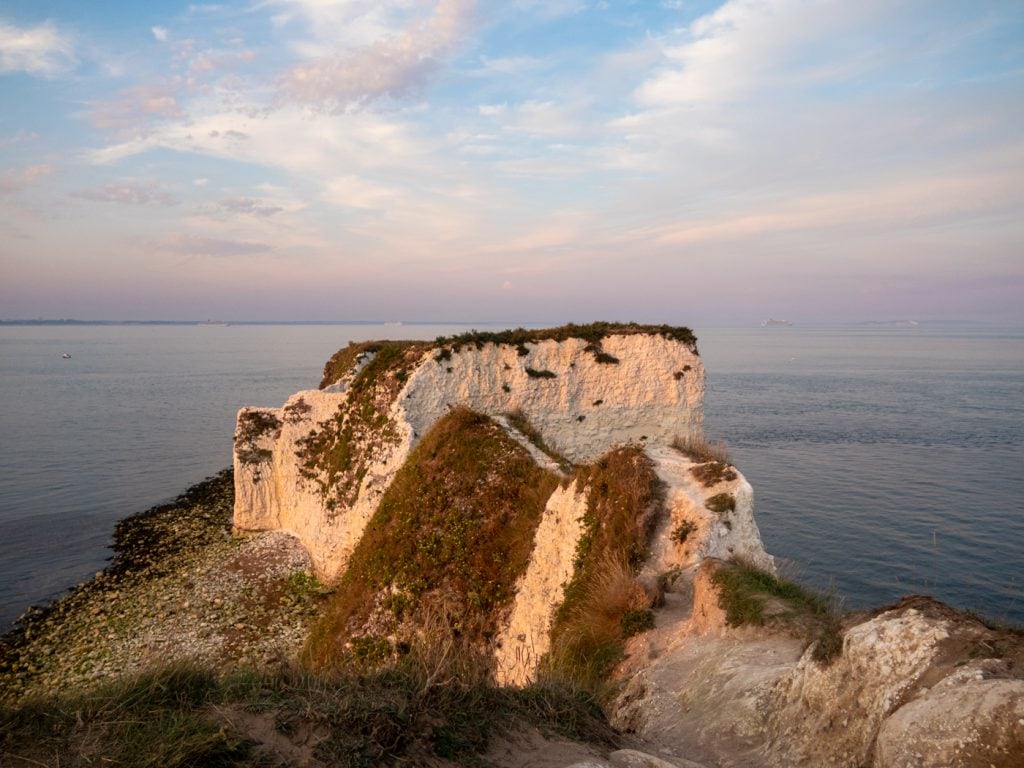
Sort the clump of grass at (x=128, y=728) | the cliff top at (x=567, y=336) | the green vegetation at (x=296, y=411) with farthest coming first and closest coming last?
the green vegetation at (x=296, y=411), the cliff top at (x=567, y=336), the clump of grass at (x=128, y=728)

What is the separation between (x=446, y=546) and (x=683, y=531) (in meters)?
7.88

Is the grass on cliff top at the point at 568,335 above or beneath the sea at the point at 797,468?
above

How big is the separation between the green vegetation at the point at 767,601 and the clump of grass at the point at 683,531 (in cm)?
219

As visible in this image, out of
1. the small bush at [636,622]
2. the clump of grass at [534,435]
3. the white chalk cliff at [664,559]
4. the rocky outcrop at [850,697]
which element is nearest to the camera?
the rocky outcrop at [850,697]

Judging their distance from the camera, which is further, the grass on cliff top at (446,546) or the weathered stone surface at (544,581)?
the grass on cliff top at (446,546)

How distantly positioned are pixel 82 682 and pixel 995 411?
76148 mm

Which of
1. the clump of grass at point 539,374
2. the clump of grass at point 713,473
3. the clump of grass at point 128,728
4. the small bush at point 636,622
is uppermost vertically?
the clump of grass at point 539,374

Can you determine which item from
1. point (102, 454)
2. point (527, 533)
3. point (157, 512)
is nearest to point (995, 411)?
point (527, 533)

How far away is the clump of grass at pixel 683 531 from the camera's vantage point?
13.6 m

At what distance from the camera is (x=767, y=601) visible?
33.4 ft

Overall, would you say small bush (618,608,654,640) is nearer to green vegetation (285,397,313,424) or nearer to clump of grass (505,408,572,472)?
clump of grass (505,408,572,472)

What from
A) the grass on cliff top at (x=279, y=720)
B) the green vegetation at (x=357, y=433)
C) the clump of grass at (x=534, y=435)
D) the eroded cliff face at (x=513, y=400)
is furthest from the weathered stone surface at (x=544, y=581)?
the green vegetation at (x=357, y=433)

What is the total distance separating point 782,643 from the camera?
9359 millimetres

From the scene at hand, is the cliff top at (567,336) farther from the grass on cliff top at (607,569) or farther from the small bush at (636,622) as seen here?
the small bush at (636,622)
